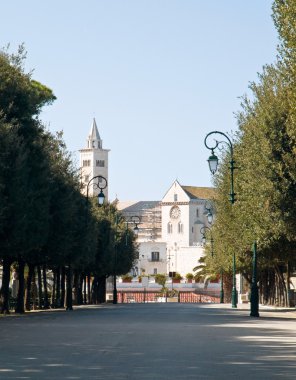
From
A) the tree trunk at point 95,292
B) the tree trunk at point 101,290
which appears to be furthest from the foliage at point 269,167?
the tree trunk at point 101,290

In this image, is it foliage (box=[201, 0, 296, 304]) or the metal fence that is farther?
the metal fence

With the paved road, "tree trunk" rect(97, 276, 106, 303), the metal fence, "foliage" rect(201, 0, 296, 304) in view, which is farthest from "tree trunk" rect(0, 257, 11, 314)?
the metal fence

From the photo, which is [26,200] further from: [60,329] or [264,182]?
[60,329]

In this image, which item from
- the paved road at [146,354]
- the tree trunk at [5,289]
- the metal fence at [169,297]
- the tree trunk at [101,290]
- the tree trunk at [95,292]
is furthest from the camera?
the metal fence at [169,297]

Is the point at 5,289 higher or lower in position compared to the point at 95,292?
lower

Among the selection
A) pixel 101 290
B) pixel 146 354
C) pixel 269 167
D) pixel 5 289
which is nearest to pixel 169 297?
pixel 101 290

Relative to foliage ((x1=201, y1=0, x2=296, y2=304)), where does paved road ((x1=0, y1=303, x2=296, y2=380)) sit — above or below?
below

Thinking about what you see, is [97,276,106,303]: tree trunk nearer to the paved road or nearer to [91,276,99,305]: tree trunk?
[91,276,99,305]: tree trunk

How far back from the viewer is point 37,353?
22.1 metres

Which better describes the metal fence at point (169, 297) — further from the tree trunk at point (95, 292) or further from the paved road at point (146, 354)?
the paved road at point (146, 354)

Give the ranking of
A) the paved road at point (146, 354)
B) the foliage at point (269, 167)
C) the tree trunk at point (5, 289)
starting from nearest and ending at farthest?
1. the paved road at point (146, 354)
2. the foliage at point (269, 167)
3. the tree trunk at point (5, 289)

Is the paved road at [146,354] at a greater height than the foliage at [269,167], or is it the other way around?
the foliage at [269,167]

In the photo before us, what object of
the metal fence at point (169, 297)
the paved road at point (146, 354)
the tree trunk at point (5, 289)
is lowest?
the paved road at point (146, 354)

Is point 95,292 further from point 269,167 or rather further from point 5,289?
point 269,167
